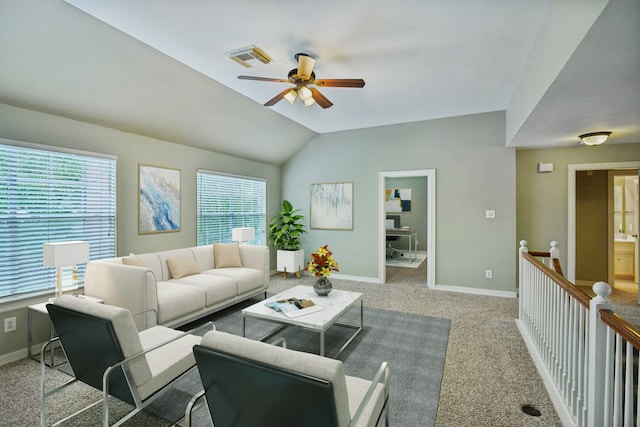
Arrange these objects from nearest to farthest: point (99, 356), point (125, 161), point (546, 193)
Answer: point (99, 356)
point (125, 161)
point (546, 193)

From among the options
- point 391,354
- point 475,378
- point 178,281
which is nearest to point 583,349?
point 475,378

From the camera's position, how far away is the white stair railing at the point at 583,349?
141cm

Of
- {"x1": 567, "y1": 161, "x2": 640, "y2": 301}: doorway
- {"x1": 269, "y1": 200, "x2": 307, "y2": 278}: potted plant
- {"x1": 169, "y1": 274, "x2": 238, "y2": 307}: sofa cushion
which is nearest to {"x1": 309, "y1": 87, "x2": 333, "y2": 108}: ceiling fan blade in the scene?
{"x1": 169, "y1": 274, "x2": 238, "y2": 307}: sofa cushion

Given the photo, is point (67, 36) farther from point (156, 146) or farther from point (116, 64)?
point (156, 146)

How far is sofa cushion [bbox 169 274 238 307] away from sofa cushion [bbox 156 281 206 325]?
0.29 ft

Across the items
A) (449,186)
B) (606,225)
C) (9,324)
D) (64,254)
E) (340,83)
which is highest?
(340,83)

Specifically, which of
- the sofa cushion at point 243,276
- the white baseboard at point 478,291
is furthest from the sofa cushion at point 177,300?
the white baseboard at point 478,291

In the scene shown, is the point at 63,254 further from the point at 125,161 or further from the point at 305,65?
the point at 305,65

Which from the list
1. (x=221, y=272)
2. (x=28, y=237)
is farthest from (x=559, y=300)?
(x=28, y=237)

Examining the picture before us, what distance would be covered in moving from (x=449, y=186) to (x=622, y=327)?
411 centimetres

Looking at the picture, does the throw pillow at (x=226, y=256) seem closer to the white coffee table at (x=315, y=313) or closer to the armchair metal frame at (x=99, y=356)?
the white coffee table at (x=315, y=313)

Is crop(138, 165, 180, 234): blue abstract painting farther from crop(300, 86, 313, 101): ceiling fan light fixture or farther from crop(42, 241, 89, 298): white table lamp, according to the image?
crop(300, 86, 313, 101): ceiling fan light fixture

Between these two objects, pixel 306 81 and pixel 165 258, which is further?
pixel 165 258

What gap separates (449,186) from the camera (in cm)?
522
